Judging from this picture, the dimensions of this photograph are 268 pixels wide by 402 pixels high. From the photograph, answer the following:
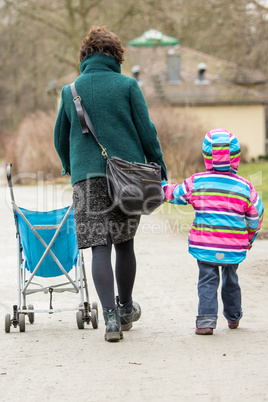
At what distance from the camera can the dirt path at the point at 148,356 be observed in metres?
3.29

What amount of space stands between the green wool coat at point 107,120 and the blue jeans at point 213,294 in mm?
825

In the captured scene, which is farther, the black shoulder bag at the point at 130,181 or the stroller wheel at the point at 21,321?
the stroller wheel at the point at 21,321

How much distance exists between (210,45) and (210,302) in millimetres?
28762

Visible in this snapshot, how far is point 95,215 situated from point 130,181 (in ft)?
1.09

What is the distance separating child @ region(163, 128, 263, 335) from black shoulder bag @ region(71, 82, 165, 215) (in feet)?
0.70

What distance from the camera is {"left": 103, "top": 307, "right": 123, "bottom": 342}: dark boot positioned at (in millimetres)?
4254

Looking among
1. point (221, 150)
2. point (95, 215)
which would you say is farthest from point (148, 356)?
point (221, 150)

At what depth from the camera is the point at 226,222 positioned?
4.42m

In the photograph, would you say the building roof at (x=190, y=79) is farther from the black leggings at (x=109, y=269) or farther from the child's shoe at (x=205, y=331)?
the child's shoe at (x=205, y=331)

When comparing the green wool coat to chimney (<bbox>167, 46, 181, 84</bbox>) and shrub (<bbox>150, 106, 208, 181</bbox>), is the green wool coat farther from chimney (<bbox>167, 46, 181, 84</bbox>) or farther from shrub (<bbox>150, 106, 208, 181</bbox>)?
chimney (<bbox>167, 46, 181, 84</bbox>)

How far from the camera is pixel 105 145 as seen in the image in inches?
171

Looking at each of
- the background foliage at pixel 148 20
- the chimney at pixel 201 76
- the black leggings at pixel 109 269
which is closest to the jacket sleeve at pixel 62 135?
the black leggings at pixel 109 269

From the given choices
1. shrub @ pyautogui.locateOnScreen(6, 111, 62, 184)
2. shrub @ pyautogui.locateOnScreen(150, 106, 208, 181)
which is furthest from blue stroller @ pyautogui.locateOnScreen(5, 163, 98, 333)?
shrub @ pyautogui.locateOnScreen(6, 111, 62, 184)

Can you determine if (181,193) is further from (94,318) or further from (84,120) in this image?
(94,318)
